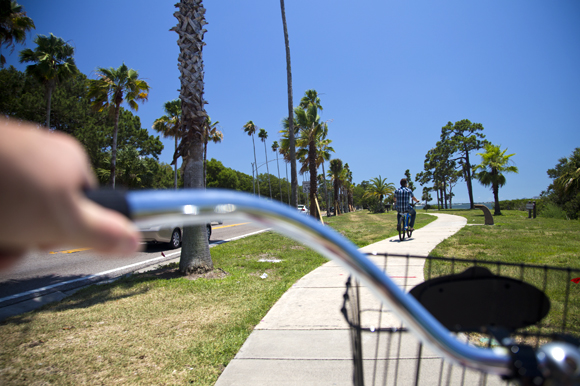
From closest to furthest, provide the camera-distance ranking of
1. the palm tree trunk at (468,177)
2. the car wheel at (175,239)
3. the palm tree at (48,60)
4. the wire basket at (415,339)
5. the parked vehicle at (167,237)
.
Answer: the wire basket at (415,339) < the parked vehicle at (167,237) < the car wheel at (175,239) < the palm tree at (48,60) < the palm tree trunk at (468,177)

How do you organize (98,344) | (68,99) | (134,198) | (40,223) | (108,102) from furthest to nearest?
(68,99) < (108,102) < (98,344) < (134,198) < (40,223)

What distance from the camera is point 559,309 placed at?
3.30m

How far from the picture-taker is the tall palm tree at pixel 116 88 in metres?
20.6

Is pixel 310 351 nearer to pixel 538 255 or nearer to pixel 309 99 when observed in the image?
pixel 538 255

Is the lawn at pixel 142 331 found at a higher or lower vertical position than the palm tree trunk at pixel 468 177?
lower

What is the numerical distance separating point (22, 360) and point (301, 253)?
5.80m

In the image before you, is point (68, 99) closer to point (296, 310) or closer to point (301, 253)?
point (301, 253)

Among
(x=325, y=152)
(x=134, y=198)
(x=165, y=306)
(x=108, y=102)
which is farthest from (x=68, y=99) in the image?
(x=134, y=198)

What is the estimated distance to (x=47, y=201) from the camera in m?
0.28

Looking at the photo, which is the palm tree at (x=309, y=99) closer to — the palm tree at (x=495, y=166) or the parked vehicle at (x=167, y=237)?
the palm tree at (x=495, y=166)

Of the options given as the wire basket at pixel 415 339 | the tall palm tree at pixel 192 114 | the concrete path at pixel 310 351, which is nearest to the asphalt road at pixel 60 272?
the tall palm tree at pixel 192 114

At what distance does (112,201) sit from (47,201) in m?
0.09

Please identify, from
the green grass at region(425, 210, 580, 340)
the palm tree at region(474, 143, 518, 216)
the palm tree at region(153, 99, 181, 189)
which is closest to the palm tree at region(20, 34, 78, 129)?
the palm tree at region(153, 99, 181, 189)

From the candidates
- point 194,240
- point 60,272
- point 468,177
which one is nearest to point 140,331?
point 194,240
